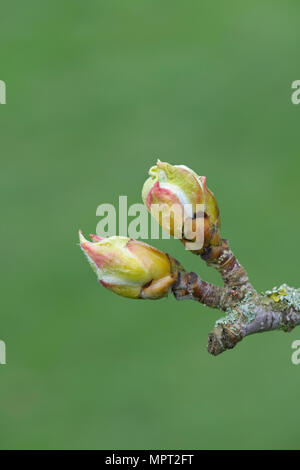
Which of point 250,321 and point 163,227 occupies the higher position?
point 163,227

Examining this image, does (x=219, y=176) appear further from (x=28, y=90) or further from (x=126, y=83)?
(x=28, y=90)

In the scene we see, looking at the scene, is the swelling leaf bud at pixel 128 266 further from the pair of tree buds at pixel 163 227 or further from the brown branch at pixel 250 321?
the brown branch at pixel 250 321

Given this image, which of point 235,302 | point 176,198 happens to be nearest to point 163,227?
point 176,198

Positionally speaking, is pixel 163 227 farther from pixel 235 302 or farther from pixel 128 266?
pixel 235 302

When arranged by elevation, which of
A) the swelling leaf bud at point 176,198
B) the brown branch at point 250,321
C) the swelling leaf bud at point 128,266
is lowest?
the brown branch at point 250,321

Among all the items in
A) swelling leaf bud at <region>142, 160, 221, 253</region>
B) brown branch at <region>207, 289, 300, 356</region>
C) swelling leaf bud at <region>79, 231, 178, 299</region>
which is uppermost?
swelling leaf bud at <region>142, 160, 221, 253</region>

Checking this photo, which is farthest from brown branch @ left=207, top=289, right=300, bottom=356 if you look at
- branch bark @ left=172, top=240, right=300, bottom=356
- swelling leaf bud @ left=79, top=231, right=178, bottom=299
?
swelling leaf bud @ left=79, top=231, right=178, bottom=299

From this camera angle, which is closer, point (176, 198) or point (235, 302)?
point (176, 198)

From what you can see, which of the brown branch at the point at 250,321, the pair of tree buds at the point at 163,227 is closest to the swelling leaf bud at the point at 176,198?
the pair of tree buds at the point at 163,227

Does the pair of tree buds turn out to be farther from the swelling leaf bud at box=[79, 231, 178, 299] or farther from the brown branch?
the brown branch
